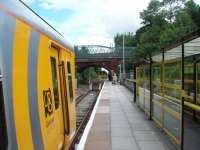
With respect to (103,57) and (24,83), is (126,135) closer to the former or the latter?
(24,83)

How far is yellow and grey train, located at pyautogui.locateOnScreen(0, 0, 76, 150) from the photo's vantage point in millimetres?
3363

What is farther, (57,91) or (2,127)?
(57,91)

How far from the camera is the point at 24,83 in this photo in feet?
13.0

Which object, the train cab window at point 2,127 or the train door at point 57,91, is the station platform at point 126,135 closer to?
the train door at point 57,91

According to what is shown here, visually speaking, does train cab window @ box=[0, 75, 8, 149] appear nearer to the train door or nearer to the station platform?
the train door

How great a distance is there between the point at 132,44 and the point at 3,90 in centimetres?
10505

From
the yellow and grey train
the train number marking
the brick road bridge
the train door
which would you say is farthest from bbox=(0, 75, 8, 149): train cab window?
the brick road bridge

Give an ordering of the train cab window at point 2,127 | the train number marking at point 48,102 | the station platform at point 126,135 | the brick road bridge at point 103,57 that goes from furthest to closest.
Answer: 1. the brick road bridge at point 103,57
2. the station platform at point 126,135
3. the train number marking at point 48,102
4. the train cab window at point 2,127

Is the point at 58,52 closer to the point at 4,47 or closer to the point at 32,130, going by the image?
the point at 32,130

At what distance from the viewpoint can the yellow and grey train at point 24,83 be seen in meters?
3.36

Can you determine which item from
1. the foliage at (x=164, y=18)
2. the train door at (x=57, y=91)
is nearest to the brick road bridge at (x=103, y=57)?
the foliage at (x=164, y=18)

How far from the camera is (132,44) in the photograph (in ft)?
353

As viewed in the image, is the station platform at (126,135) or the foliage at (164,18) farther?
the foliage at (164,18)

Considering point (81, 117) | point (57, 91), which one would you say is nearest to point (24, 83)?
point (57, 91)
